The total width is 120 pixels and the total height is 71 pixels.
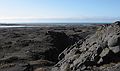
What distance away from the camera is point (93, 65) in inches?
809

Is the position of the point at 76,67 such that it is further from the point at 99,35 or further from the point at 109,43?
the point at 99,35

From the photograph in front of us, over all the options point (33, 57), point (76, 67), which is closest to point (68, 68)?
point (76, 67)

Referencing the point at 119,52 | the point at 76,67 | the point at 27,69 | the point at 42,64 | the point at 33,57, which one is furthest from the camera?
the point at 33,57

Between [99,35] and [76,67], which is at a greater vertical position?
[99,35]

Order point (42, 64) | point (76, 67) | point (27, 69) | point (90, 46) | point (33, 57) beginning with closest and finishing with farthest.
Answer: point (76, 67) → point (90, 46) → point (27, 69) → point (42, 64) → point (33, 57)

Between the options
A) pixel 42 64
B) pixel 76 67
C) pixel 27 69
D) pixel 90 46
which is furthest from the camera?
pixel 42 64

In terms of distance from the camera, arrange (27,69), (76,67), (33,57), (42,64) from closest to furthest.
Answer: (76,67) → (27,69) → (42,64) → (33,57)

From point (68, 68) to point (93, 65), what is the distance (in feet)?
8.15

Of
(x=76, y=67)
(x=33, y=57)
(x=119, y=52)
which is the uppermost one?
(x=119, y=52)

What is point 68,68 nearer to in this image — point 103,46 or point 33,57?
point 103,46

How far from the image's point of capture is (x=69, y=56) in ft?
81.8

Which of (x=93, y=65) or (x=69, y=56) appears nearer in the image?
(x=93, y=65)

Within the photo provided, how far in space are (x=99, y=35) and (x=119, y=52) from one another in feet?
18.1

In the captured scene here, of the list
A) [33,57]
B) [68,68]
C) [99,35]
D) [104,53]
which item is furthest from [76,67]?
[33,57]
